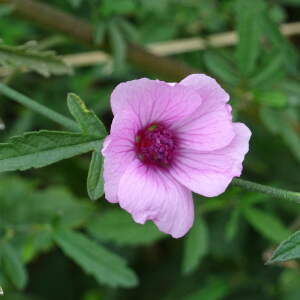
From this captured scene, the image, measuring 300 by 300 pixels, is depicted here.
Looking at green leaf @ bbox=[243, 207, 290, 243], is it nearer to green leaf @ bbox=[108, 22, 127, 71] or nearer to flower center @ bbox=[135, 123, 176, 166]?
green leaf @ bbox=[108, 22, 127, 71]

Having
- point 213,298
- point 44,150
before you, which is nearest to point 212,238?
point 213,298

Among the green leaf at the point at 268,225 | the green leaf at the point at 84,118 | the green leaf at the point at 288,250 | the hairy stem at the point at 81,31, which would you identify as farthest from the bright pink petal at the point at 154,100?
the hairy stem at the point at 81,31

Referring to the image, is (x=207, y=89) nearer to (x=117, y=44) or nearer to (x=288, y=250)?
(x=288, y=250)

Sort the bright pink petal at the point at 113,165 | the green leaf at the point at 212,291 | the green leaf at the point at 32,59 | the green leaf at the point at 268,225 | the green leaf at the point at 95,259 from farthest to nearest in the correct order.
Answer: the green leaf at the point at 212,291, the green leaf at the point at 268,225, the green leaf at the point at 95,259, the green leaf at the point at 32,59, the bright pink petal at the point at 113,165

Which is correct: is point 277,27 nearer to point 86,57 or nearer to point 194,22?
point 194,22

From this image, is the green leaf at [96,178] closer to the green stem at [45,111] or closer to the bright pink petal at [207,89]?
the green stem at [45,111]

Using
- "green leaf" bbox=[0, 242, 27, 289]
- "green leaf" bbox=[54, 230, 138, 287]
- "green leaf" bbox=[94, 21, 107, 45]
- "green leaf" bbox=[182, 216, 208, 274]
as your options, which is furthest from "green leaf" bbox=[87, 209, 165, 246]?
"green leaf" bbox=[94, 21, 107, 45]
